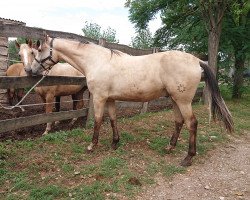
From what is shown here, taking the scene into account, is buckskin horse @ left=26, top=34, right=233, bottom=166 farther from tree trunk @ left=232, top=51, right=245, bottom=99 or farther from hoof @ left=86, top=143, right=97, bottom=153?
tree trunk @ left=232, top=51, right=245, bottom=99

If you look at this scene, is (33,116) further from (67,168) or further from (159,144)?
(159,144)

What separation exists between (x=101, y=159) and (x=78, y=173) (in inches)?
27.2

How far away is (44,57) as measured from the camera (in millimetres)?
5359

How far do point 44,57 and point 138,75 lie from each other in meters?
1.72

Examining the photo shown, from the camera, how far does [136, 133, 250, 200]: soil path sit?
13.5 ft

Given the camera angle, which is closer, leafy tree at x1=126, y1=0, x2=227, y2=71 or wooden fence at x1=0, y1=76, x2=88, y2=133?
wooden fence at x1=0, y1=76, x2=88, y2=133

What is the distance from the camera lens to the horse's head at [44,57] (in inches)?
211

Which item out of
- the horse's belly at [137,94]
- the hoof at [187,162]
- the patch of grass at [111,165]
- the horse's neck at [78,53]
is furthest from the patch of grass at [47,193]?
the horse's neck at [78,53]

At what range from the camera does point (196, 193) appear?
4203 mm

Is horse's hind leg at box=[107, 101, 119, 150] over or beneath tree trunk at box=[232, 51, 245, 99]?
beneath

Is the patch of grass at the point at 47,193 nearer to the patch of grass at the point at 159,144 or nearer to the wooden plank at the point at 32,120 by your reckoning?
the wooden plank at the point at 32,120

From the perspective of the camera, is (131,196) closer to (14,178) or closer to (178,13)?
(14,178)

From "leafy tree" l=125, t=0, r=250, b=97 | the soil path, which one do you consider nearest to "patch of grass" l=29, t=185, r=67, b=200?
the soil path

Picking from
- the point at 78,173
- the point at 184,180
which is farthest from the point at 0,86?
the point at 184,180
